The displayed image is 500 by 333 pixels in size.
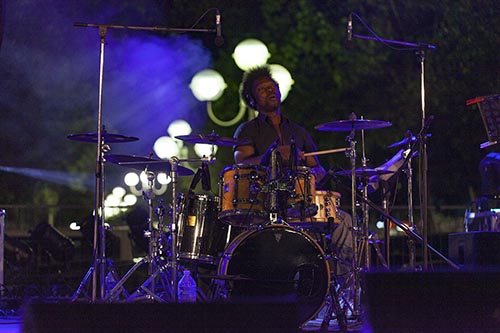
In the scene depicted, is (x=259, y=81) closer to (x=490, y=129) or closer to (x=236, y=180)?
(x=236, y=180)

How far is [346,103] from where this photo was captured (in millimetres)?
12688

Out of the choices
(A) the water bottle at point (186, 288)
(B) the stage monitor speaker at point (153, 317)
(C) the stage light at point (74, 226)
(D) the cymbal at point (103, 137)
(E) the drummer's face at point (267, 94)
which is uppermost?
(E) the drummer's face at point (267, 94)

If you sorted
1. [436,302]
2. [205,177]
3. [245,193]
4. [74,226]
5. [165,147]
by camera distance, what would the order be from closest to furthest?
[436,302] → [245,193] → [205,177] → [74,226] → [165,147]

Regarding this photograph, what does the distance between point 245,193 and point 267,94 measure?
4.23 ft

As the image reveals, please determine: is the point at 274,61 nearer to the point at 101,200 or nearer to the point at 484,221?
the point at 484,221

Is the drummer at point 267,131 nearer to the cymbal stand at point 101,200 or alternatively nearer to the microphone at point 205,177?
the microphone at point 205,177

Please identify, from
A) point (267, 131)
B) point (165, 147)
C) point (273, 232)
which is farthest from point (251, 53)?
point (273, 232)

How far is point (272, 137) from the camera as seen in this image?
7.34 metres

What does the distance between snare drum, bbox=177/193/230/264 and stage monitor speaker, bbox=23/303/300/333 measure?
4.42 metres

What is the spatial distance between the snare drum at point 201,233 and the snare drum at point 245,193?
62 cm

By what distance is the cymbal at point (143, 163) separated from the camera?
7.03 metres

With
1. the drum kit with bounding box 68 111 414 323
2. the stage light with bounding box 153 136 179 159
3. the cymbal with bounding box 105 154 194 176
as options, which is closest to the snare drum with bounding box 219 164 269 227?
the drum kit with bounding box 68 111 414 323

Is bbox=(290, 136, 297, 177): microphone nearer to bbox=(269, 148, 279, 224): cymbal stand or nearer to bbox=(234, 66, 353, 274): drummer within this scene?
bbox=(269, 148, 279, 224): cymbal stand

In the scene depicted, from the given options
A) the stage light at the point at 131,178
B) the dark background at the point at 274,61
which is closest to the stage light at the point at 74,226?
the stage light at the point at 131,178
